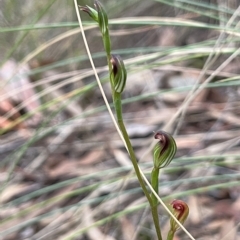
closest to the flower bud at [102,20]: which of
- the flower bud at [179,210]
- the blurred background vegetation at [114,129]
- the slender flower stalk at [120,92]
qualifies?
the slender flower stalk at [120,92]

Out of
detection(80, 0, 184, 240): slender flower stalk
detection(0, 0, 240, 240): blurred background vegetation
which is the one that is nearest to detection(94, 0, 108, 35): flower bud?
detection(80, 0, 184, 240): slender flower stalk

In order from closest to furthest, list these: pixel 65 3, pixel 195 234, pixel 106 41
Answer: pixel 106 41
pixel 195 234
pixel 65 3

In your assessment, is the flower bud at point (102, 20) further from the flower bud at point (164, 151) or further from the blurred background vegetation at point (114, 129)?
the blurred background vegetation at point (114, 129)

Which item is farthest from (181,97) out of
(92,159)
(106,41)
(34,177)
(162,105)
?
(106,41)

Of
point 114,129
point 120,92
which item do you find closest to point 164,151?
point 120,92

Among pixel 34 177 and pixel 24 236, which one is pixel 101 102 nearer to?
pixel 34 177

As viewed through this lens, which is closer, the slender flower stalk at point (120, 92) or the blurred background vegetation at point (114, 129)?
the slender flower stalk at point (120, 92)

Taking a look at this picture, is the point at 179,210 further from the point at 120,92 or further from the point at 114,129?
the point at 114,129

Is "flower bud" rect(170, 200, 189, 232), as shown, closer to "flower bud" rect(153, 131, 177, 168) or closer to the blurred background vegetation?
"flower bud" rect(153, 131, 177, 168)
